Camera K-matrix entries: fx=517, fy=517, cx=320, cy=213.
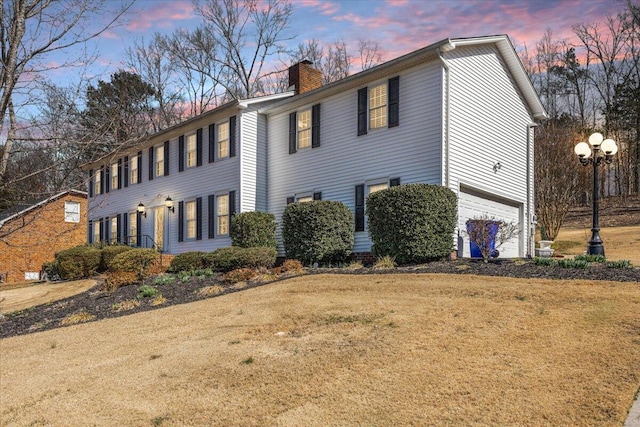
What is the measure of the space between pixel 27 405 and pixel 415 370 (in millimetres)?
4849

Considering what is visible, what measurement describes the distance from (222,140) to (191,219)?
3737 millimetres

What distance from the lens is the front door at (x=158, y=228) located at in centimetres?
2331

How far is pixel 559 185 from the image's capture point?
24969 mm

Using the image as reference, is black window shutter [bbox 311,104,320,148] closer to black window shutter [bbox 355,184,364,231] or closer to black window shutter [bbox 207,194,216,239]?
black window shutter [bbox 355,184,364,231]

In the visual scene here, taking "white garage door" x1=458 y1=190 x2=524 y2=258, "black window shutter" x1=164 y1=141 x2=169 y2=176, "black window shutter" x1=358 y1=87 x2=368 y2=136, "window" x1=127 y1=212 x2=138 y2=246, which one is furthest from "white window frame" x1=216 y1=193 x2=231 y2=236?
"white garage door" x1=458 y1=190 x2=524 y2=258

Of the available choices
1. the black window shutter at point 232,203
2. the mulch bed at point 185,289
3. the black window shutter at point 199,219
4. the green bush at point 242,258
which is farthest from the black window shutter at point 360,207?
the black window shutter at point 199,219

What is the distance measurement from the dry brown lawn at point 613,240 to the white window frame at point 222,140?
14078 mm

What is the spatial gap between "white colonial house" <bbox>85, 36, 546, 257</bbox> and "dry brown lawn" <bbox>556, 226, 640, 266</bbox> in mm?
5074

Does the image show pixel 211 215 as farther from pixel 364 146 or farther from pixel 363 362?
pixel 363 362

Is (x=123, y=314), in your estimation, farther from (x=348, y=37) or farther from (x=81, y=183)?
(x=348, y=37)

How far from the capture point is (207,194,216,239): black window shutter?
Answer: 2016 cm

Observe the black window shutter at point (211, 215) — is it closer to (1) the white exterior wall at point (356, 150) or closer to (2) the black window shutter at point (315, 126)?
(1) the white exterior wall at point (356, 150)

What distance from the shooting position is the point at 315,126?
17.8 m

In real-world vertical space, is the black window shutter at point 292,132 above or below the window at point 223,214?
above
